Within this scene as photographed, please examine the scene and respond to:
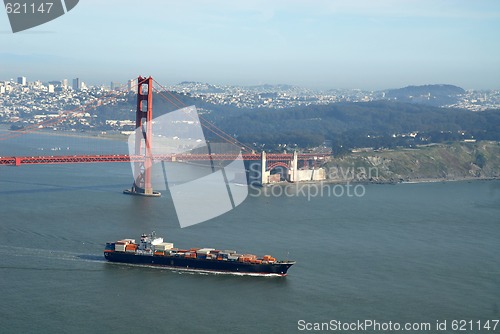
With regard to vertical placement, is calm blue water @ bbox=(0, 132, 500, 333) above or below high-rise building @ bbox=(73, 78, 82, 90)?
below

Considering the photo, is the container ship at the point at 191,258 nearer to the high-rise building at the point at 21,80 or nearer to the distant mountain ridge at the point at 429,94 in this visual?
the high-rise building at the point at 21,80

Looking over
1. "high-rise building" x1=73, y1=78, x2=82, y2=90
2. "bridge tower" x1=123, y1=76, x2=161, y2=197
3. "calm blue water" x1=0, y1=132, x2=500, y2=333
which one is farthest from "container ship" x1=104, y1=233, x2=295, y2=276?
"high-rise building" x1=73, y1=78, x2=82, y2=90

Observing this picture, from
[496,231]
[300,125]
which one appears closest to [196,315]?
[496,231]

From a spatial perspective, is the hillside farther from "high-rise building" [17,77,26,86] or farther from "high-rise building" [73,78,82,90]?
"high-rise building" [17,77,26,86]

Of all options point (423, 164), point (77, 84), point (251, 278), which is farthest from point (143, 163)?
point (77, 84)

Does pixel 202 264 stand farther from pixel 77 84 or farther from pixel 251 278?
pixel 77 84
